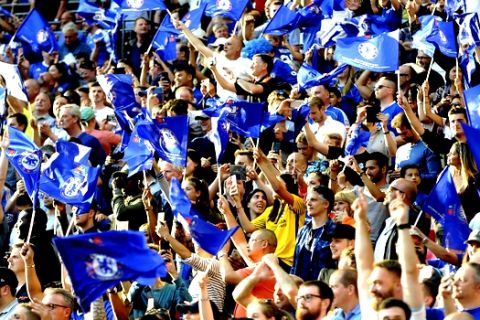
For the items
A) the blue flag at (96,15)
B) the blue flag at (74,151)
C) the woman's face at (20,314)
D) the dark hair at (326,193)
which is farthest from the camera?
the blue flag at (96,15)

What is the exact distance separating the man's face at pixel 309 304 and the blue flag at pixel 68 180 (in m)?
4.51

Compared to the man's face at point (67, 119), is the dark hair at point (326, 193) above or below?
above

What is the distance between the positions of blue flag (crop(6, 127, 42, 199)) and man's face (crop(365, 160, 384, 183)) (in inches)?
121

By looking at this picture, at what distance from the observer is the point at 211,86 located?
17438mm

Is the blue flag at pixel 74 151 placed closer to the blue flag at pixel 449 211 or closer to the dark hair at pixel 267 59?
the dark hair at pixel 267 59

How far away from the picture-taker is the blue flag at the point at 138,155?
15.8 meters

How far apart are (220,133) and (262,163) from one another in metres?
0.89

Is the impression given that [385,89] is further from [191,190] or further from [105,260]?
[105,260]

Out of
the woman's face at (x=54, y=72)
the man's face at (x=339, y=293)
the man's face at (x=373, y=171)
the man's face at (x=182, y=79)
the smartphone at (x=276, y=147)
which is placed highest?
the man's face at (x=339, y=293)

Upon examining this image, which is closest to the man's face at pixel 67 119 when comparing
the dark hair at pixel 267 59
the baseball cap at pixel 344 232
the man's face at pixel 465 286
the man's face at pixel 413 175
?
the dark hair at pixel 267 59

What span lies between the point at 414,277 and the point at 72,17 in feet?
45.1

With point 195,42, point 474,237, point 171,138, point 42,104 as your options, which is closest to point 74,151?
point 171,138

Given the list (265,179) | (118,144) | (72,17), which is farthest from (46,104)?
(265,179)

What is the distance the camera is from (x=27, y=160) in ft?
50.4
